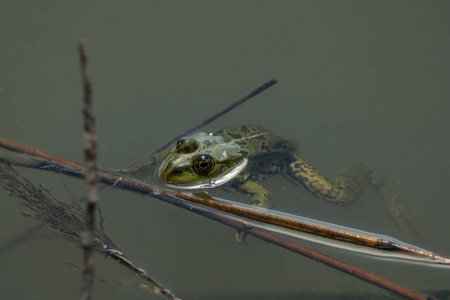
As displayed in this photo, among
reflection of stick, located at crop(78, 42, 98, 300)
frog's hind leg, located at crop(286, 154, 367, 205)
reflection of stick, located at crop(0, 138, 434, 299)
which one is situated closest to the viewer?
reflection of stick, located at crop(78, 42, 98, 300)

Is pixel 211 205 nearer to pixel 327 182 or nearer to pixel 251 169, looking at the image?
pixel 251 169

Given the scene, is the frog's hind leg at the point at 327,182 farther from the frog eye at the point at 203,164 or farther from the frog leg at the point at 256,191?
the frog eye at the point at 203,164

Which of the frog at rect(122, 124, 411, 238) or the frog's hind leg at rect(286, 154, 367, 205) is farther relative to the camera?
the frog's hind leg at rect(286, 154, 367, 205)

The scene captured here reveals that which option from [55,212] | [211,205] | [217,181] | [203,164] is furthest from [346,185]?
[55,212]

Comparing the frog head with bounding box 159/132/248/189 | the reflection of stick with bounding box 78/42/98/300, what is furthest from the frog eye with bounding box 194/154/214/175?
the reflection of stick with bounding box 78/42/98/300

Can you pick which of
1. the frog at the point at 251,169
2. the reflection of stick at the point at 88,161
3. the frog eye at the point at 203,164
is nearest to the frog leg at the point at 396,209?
the frog at the point at 251,169

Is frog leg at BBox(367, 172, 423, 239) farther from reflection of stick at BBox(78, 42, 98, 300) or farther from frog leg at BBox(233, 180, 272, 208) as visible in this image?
reflection of stick at BBox(78, 42, 98, 300)

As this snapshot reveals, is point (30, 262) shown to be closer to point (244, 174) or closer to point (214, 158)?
point (214, 158)

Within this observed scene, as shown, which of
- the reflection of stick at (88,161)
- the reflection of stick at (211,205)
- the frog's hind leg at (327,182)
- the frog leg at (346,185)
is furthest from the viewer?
the frog's hind leg at (327,182)
